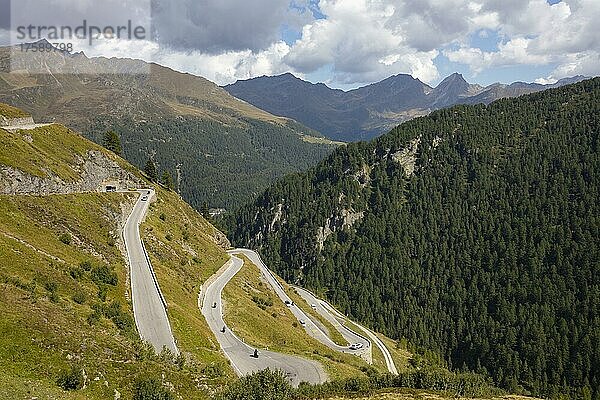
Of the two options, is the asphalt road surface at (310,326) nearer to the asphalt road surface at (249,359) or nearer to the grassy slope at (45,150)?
the asphalt road surface at (249,359)

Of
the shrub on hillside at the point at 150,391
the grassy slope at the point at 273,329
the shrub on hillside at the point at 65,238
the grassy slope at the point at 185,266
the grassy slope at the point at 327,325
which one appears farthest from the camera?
the grassy slope at the point at 327,325

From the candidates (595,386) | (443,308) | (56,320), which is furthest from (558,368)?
(56,320)

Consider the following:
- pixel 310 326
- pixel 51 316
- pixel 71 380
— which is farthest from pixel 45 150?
pixel 71 380

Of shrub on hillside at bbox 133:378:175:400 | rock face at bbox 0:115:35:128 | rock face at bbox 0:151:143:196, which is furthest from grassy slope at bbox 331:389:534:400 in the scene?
rock face at bbox 0:115:35:128

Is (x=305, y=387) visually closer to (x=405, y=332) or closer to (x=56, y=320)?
(x=56, y=320)

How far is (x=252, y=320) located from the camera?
87.3m

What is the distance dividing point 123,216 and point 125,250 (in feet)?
48.2

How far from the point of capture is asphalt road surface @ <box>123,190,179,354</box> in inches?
2185

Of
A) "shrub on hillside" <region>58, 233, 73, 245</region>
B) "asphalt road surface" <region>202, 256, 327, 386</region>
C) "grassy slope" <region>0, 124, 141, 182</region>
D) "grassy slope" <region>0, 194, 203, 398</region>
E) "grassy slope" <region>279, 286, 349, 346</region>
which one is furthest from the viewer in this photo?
"grassy slope" <region>279, 286, 349, 346</region>

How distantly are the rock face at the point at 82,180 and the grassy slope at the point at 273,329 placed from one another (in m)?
35.8

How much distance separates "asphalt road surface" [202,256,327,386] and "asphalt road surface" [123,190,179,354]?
11.7 meters

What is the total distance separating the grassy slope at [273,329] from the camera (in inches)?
3167

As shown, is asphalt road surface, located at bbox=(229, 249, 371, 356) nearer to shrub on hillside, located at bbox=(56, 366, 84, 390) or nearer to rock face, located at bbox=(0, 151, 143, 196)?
rock face, located at bbox=(0, 151, 143, 196)

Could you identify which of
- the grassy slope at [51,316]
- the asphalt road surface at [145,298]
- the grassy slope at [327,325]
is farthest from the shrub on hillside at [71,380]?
the grassy slope at [327,325]
